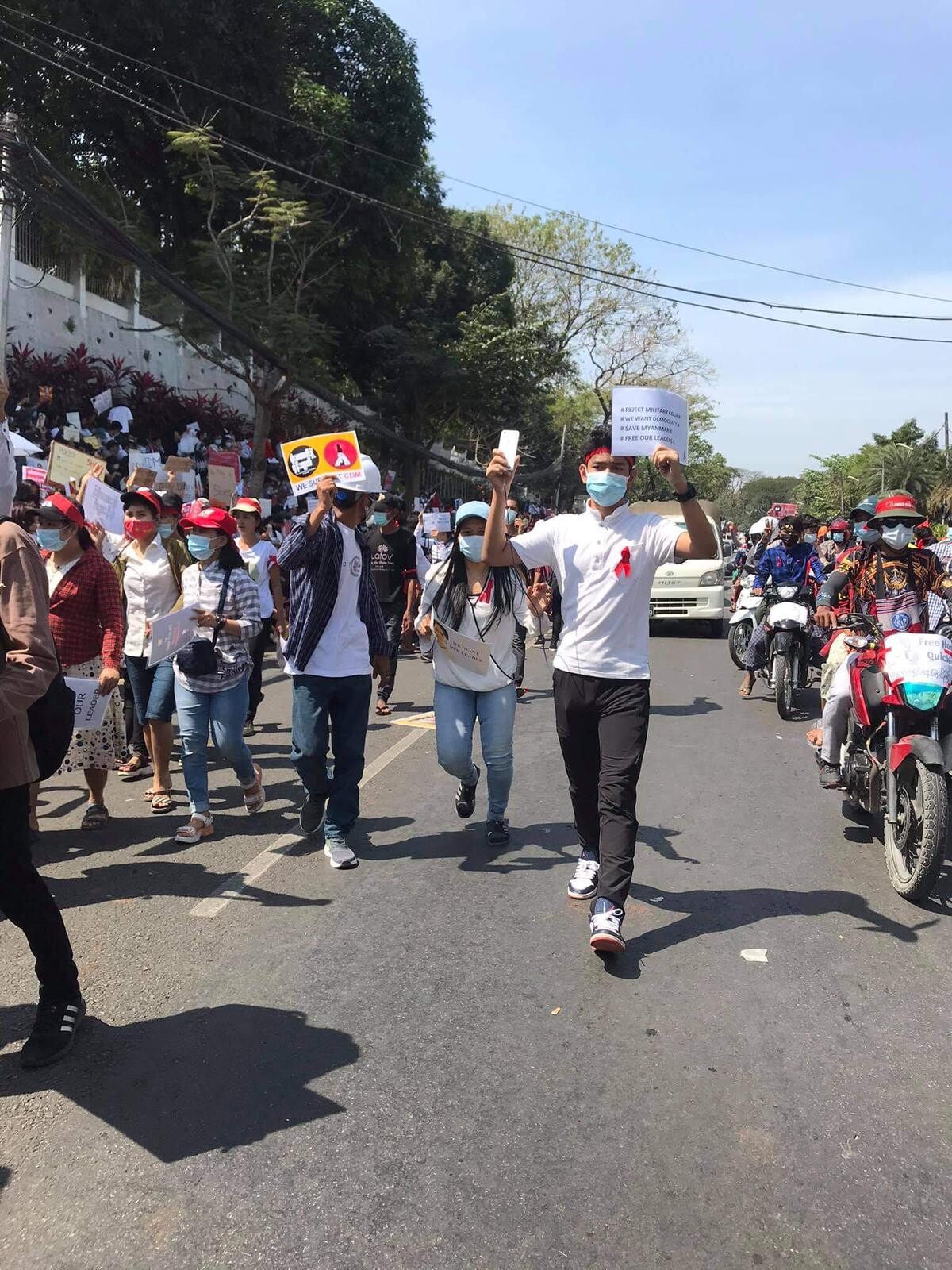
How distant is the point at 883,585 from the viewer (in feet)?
18.0

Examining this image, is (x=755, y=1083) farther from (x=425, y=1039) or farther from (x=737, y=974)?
(x=425, y=1039)

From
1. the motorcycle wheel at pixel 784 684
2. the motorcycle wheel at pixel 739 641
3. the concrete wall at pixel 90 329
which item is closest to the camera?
the motorcycle wheel at pixel 784 684

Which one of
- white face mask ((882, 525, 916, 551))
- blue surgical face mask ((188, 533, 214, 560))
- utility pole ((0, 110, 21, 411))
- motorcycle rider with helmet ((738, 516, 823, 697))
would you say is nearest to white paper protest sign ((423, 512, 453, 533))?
motorcycle rider with helmet ((738, 516, 823, 697))

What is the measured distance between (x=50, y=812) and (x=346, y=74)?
22197 millimetres

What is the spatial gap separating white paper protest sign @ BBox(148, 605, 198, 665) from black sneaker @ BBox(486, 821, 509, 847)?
185cm

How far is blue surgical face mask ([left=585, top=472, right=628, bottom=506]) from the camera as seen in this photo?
398 centimetres

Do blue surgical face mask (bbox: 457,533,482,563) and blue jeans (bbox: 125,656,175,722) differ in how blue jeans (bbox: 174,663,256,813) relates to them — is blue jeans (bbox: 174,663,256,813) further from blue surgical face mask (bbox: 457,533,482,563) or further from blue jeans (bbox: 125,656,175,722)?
blue surgical face mask (bbox: 457,533,482,563)

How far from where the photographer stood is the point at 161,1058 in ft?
10.1

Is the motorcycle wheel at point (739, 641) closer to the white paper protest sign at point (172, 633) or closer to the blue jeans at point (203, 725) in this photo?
the blue jeans at point (203, 725)

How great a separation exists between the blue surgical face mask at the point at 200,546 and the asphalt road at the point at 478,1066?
5.05ft

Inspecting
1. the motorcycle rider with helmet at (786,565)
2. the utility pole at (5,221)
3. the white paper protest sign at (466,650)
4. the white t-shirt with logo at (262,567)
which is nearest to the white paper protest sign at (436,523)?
the motorcycle rider with helmet at (786,565)

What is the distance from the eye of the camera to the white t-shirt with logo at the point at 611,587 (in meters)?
4.00

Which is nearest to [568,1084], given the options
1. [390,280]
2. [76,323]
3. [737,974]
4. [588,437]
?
[737,974]

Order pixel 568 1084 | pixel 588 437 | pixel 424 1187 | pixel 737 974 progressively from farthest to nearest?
pixel 588 437
pixel 737 974
pixel 568 1084
pixel 424 1187
